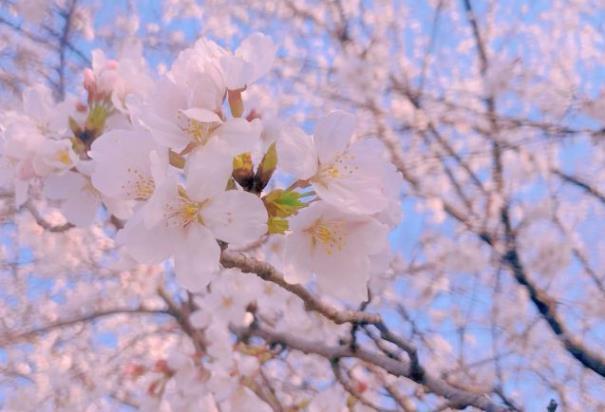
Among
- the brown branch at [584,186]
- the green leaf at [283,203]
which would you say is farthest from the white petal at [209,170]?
the brown branch at [584,186]

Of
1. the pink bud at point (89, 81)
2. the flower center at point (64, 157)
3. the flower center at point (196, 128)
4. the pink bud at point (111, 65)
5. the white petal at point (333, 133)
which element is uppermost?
the white petal at point (333, 133)

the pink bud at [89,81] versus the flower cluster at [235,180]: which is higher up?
the flower cluster at [235,180]

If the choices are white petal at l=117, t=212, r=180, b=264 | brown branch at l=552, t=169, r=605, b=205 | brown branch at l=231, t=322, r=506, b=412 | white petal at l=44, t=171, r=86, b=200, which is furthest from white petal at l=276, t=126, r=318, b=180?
brown branch at l=552, t=169, r=605, b=205

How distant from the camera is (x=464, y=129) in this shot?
9.77ft

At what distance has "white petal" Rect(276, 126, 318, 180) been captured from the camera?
0.88 meters

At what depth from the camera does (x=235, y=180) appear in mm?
920

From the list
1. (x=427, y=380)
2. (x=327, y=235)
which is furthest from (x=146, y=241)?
(x=427, y=380)

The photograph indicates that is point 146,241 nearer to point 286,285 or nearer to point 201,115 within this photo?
point 201,115

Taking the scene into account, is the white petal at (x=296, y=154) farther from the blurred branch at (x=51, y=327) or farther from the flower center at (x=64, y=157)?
the blurred branch at (x=51, y=327)

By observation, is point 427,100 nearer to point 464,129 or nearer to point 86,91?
point 464,129

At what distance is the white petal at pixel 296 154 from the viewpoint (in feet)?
2.88

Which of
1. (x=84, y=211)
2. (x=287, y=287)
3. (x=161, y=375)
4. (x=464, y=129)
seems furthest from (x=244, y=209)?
(x=464, y=129)

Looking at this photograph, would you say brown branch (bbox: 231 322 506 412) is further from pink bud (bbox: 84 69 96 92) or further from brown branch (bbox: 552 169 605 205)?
brown branch (bbox: 552 169 605 205)

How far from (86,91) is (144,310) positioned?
185 cm
